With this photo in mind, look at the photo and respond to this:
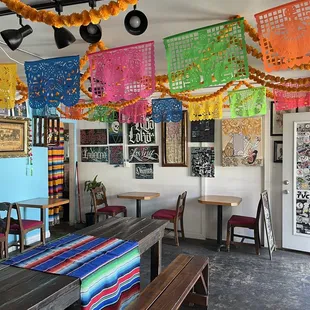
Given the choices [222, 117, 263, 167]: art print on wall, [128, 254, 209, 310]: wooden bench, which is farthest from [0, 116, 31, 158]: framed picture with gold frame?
[222, 117, 263, 167]: art print on wall

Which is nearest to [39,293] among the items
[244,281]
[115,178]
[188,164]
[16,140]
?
[244,281]

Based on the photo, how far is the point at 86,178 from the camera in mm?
6234

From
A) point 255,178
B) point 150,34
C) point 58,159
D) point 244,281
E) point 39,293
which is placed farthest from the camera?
point 58,159

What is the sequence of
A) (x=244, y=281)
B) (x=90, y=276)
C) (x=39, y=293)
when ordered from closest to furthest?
(x=39, y=293) < (x=90, y=276) < (x=244, y=281)

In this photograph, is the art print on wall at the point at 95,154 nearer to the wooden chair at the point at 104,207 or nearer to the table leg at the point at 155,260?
the wooden chair at the point at 104,207

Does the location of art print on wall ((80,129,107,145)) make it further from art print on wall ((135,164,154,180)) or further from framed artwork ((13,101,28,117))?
framed artwork ((13,101,28,117))

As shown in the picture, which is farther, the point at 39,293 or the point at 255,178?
the point at 255,178

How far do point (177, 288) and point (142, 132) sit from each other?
143 inches

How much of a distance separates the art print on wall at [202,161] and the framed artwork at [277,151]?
97 centimetres

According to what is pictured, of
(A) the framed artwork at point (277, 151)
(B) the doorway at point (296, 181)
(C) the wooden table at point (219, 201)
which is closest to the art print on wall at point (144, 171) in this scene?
(C) the wooden table at point (219, 201)

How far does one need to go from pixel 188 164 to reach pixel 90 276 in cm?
364

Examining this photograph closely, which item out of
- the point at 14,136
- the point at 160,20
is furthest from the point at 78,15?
the point at 14,136

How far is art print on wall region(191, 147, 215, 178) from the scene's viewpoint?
5.12 m

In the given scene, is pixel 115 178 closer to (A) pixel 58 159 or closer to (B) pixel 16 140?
(A) pixel 58 159
